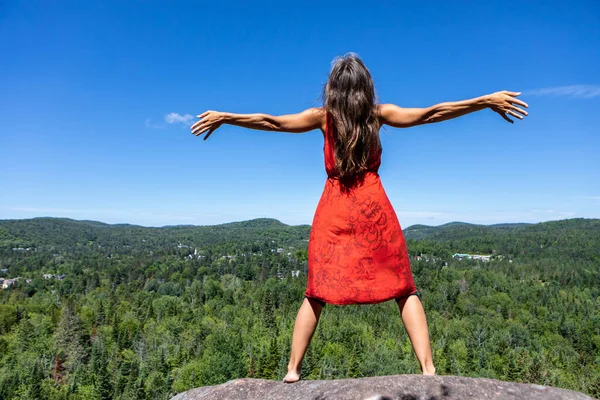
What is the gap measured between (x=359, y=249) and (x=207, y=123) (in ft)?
5.47

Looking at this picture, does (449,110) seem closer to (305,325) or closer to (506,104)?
(506,104)

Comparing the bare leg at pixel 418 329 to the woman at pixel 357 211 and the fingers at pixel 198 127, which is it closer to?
the woman at pixel 357 211

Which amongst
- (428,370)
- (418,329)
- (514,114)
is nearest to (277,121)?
(514,114)

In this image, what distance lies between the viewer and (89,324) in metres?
61.5

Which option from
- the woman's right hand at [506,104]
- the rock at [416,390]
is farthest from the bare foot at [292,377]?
the woman's right hand at [506,104]

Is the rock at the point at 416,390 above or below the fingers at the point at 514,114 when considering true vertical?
below

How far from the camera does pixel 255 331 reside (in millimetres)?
60562

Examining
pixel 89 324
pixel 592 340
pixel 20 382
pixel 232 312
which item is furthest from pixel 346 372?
pixel 592 340

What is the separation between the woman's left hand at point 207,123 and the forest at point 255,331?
33.0 m

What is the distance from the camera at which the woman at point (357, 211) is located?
10.7 ft

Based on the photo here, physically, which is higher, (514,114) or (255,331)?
(514,114)

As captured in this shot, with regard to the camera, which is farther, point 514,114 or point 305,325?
point 305,325

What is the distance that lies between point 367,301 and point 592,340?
3056 inches

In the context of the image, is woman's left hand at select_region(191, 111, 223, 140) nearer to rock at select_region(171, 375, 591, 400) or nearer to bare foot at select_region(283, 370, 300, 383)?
bare foot at select_region(283, 370, 300, 383)
